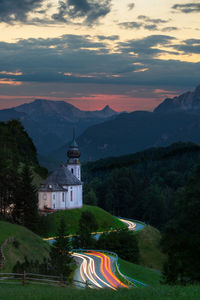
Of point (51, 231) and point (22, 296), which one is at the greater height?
point (22, 296)

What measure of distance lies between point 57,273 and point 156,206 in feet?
352

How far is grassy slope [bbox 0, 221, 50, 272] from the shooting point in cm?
4975

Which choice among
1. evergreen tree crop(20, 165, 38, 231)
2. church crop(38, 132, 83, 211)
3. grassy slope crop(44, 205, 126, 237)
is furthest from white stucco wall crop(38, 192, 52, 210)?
evergreen tree crop(20, 165, 38, 231)

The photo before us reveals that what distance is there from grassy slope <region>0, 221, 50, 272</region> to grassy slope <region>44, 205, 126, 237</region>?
27.4m

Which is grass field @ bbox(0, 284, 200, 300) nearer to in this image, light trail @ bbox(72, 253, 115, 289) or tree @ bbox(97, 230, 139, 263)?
light trail @ bbox(72, 253, 115, 289)

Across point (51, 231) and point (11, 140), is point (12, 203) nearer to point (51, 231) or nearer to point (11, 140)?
point (51, 231)

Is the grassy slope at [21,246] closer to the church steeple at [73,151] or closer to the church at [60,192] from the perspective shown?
the church at [60,192]

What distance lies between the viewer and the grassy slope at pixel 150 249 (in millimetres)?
86375

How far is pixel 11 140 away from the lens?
13688 cm

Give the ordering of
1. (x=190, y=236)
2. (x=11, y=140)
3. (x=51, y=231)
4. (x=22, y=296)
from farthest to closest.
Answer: (x=11, y=140), (x=51, y=231), (x=190, y=236), (x=22, y=296)

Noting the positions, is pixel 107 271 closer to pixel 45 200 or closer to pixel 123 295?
pixel 123 295

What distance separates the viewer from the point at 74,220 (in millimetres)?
96562

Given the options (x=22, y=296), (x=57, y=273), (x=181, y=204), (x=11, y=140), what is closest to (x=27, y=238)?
(x=57, y=273)

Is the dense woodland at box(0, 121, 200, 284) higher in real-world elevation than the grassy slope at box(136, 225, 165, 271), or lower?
higher
